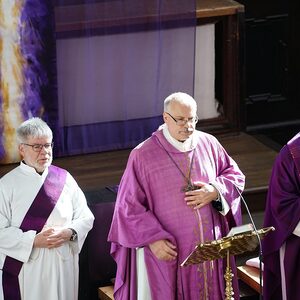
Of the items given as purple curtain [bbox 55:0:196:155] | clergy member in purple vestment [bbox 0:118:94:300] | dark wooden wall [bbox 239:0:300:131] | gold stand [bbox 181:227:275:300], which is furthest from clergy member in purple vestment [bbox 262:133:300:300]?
dark wooden wall [bbox 239:0:300:131]

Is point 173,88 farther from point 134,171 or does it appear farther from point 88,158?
point 134,171

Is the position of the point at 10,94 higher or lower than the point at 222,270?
higher

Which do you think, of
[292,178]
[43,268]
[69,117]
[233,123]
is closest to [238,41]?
[233,123]

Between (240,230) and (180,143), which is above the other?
(180,143)

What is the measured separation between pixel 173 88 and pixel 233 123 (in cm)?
69

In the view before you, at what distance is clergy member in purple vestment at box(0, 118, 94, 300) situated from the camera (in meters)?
7.02

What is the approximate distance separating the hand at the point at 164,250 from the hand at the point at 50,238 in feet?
1.84

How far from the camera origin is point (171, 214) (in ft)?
23.0

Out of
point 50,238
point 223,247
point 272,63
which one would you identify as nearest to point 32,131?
point 50,238

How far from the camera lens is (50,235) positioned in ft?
23.1

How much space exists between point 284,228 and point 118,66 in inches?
97.4

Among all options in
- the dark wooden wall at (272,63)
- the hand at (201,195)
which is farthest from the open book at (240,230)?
the dark wooden wall at (272,63)

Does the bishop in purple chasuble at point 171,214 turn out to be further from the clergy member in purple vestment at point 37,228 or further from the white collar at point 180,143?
the clergy member in purple vestment at point 37,228

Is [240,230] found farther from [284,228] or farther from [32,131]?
[32,131]
